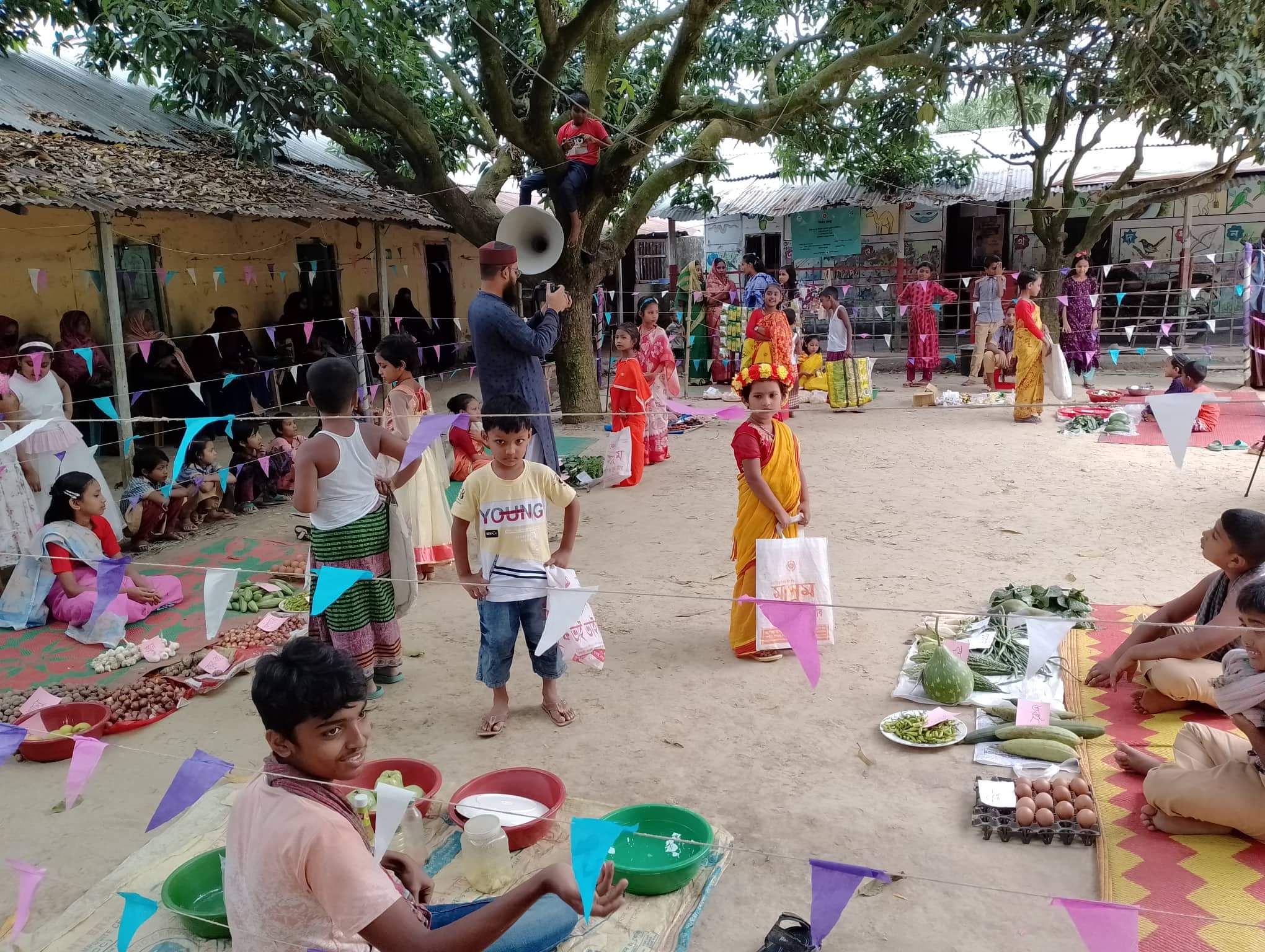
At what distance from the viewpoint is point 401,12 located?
370 inches

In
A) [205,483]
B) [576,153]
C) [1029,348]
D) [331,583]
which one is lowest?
[205,483]

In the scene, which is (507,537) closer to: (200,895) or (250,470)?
(200,895)

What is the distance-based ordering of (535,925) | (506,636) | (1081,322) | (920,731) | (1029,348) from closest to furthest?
1. (535,925)
2. (920,731)
3. (506,636)
4. (1029,348)
5. (1081,322)

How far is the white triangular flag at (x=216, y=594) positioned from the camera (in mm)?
3652

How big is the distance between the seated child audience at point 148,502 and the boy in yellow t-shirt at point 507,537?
13.2 ft

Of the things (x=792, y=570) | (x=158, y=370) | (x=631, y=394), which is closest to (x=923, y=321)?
(x=631, y=394)

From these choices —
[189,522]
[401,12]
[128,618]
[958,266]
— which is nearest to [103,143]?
[401,12]

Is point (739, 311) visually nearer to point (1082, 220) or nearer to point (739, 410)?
point (1082, 220)

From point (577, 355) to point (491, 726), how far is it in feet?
24.8

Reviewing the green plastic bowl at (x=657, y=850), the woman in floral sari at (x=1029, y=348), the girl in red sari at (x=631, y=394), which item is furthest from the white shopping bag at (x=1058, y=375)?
the green plastic bowl at (x=657, y=850)

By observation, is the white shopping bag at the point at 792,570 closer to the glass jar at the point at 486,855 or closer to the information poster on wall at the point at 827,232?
the glass jar at the point at 486,855

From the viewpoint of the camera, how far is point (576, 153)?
9922mm

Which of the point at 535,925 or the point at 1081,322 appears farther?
the point at 1081,322

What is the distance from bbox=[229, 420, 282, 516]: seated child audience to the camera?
7977 millimetres
